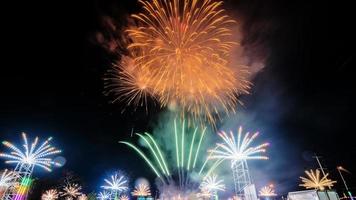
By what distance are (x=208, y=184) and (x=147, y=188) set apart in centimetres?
3555

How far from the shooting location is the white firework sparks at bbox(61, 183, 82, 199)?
7944 centimetres

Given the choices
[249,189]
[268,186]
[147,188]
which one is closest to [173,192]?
[249,189]

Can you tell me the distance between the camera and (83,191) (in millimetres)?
87562

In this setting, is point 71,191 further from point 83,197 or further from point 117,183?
point 117,183

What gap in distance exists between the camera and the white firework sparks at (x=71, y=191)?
79438mm

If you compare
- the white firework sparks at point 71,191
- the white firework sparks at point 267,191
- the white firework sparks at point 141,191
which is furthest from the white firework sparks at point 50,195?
the white firework sparks at point 267,191

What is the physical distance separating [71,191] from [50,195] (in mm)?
8321

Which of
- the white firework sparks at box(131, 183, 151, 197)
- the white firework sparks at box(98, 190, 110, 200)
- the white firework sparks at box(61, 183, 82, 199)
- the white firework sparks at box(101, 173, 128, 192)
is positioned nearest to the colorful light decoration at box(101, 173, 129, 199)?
the white firework sparks at box(101, 173, 128, 192)

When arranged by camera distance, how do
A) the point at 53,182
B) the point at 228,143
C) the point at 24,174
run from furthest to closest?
the point at 53,182, the point at 24,174, the point at 228,143

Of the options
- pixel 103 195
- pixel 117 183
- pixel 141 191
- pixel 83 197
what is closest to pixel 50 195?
pixel 83 197

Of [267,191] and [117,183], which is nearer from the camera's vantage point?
[117,183]

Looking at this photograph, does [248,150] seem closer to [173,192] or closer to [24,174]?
[24,174]

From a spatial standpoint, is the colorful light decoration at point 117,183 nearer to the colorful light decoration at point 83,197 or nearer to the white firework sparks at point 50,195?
the colorful light decoration at point 83,197

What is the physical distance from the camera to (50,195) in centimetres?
7281
